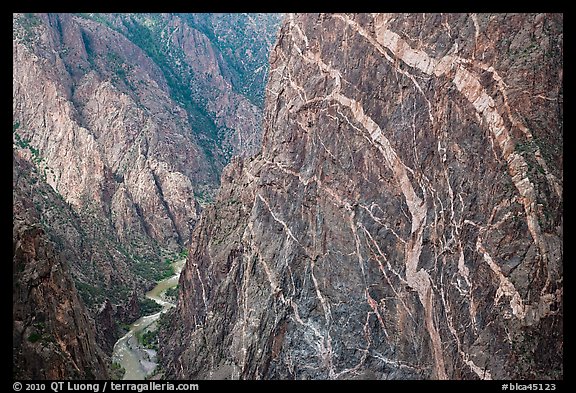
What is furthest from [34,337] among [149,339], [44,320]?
[149,339]

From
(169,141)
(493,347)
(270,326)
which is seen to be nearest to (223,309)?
(270,326)

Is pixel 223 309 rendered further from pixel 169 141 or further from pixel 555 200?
pixel 169 141

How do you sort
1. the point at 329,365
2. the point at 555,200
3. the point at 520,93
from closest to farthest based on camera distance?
the point at 555,200
the point at 520,93
the point at 329,365

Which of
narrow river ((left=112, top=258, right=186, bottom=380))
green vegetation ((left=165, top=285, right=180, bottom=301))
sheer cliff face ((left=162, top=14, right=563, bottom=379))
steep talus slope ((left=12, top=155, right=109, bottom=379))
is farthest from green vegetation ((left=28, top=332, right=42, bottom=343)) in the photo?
green vegetation ((left=165, top=285, right=180, bottom=301))

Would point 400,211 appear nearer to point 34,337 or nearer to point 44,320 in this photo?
point 44,320

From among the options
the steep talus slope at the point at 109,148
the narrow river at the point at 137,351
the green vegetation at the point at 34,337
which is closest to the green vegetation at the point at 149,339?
the narrow river at the point at 137,351

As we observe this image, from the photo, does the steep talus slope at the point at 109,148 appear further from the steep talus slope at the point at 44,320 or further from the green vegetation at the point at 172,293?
the steep talus slope at the point at 44,320
